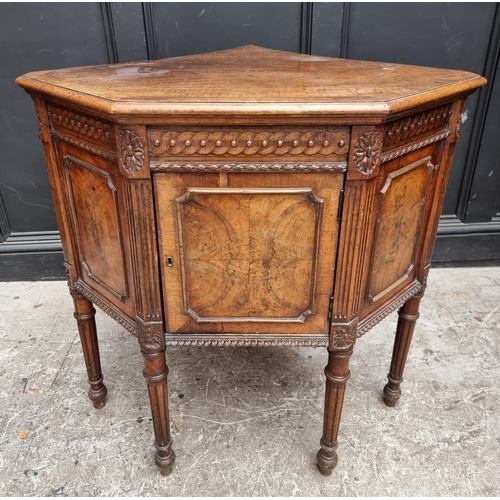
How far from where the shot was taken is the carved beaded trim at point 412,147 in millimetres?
1107

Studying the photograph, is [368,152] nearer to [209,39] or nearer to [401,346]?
[401,346]

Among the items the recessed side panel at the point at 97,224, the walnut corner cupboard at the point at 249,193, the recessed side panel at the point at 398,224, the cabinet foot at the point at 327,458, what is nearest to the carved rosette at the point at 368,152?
the walnut corner cupboard at the point at 249,193

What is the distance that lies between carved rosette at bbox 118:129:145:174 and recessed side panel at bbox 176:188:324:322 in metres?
0.13

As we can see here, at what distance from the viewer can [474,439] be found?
1.66 m

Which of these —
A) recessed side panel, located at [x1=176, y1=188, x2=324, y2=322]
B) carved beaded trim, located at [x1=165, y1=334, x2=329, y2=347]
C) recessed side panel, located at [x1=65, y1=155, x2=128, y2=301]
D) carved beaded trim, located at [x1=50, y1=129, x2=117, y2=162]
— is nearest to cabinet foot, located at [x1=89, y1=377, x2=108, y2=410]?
recessed side panel, located at [x1=65, y1=155, x2=128, y2=301]

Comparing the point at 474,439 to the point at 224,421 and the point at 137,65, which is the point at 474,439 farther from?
the point at 137,65

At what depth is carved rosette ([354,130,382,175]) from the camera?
1028mm

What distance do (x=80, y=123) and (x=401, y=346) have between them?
1.29 m

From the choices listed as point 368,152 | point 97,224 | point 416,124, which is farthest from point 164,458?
point 416,124

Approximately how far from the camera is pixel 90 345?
1707mm

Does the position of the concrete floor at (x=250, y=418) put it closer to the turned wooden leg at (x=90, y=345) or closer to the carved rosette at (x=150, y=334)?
the turned wooden leg at (x=90, y=345)

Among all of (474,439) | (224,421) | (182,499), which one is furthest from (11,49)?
(474,439)

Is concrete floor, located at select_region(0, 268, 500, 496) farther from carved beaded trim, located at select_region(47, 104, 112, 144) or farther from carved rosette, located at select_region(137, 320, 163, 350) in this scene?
carved beaded trim, located at select_region(47, 104, 112, 144)

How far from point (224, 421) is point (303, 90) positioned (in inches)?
47.3
